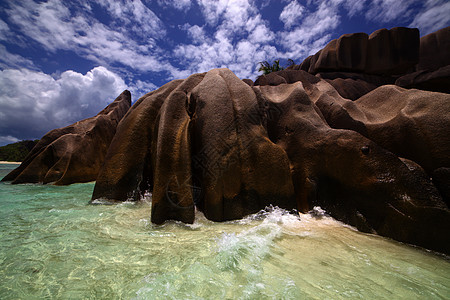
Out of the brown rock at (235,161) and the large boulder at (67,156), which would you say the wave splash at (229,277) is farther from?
the large boulder at (67,156)

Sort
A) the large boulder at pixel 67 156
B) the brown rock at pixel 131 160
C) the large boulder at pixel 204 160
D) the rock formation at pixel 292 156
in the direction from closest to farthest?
the rock formation at pixel 292 156 → the large boulder at pixel 204 160 → the brown rock at pixel 131 160 → the large boulder at pixel 67 156

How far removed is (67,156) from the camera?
8766 mm

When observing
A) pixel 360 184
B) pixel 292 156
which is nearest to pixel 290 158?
pixel 292 156

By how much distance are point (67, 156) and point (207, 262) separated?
9955mm

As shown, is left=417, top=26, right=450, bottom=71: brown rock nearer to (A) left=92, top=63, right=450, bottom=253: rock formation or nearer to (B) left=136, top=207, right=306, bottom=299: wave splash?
(A) left=92, top=63, right=450, bottom=253: rock formation

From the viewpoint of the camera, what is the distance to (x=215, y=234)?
9.61 ft

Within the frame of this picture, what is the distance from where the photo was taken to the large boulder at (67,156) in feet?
27.7

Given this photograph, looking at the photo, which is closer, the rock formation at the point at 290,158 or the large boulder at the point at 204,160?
the rock formation at the point at 290,158

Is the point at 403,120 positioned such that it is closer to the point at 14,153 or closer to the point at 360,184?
the point at 360,184

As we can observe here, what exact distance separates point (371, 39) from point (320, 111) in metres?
8.59

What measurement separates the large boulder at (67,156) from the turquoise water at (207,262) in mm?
5960

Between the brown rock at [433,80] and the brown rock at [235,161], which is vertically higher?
the brown rock at [433,80]

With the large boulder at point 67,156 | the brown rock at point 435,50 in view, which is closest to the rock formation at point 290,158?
the large boulder at point 67,156

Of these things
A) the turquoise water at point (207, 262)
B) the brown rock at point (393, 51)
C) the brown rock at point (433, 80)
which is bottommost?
the turquoise water at point (207, 262)
